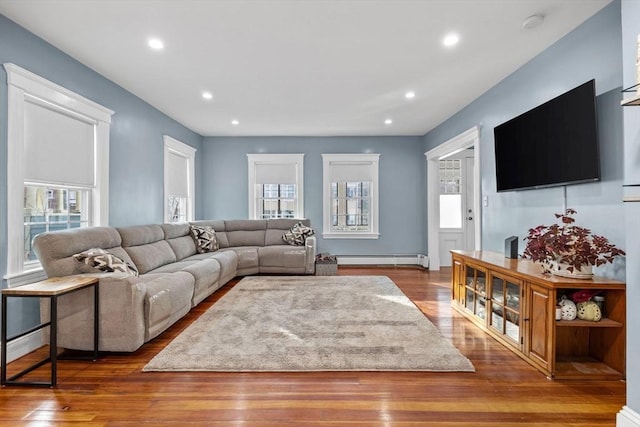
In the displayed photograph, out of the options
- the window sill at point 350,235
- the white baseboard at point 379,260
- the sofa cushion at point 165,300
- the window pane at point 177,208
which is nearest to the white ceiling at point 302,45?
the window pane at point 177,208

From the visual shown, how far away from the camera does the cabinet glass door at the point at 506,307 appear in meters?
2.58

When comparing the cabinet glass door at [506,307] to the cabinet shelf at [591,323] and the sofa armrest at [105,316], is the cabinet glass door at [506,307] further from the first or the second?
the sofa armrest at [105,316]

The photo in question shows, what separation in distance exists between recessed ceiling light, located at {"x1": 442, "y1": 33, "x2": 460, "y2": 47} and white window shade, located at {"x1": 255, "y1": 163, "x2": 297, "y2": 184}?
4.19m

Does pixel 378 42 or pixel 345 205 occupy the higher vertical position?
pixel 378 42

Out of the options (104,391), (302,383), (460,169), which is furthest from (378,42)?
(460,169)

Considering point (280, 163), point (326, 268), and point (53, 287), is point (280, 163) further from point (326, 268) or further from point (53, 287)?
point (53, 287)

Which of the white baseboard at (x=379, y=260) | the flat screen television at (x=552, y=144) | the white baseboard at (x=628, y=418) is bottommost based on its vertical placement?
the white baseboard at (x=628, y=418)

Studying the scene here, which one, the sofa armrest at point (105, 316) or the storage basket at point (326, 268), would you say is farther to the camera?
the storage basket at point (326, 268)

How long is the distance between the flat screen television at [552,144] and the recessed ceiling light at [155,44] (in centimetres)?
348

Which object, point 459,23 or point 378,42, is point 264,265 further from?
point 459,23

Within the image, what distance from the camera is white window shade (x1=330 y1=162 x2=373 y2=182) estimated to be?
670cm

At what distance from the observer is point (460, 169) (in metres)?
6.41

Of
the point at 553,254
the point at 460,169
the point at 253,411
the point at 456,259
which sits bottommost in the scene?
the point at 253,411

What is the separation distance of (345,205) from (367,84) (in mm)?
3224
